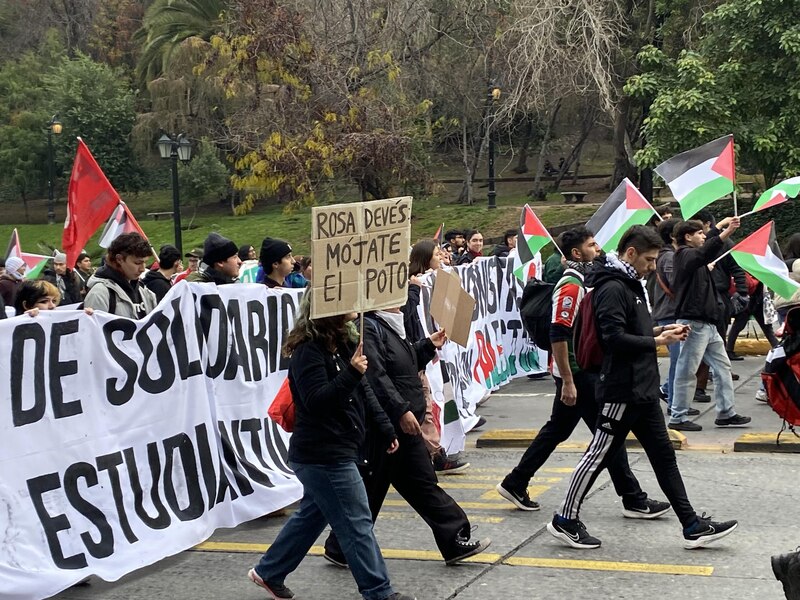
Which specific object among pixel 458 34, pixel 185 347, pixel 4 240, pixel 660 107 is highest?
pixel 458 34

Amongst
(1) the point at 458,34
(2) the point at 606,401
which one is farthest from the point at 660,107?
(2) the point at 606,401

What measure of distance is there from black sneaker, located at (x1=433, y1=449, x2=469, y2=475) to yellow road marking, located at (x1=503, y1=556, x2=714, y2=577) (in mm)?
2459

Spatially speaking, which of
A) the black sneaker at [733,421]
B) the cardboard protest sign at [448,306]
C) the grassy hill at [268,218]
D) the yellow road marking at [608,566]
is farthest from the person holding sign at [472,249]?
the grassy hill at [268,218]

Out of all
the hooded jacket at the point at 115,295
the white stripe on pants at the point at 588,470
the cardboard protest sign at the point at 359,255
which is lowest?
the white stripe on pants at the point at 588,470

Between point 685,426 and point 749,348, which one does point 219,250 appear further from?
point 749,348

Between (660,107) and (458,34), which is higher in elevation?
(458,34)

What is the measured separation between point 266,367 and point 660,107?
57.5ft

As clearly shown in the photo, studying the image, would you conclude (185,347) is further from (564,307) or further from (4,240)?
(4,240)

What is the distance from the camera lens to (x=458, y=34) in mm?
33406

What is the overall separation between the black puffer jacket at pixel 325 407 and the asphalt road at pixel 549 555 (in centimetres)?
97

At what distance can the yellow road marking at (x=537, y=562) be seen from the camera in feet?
18.5

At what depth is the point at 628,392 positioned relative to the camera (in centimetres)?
594

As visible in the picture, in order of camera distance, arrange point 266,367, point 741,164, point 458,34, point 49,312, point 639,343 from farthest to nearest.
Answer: point 458,34 → point 741,164 → point 266,367 → point 639,343 → point 49,312

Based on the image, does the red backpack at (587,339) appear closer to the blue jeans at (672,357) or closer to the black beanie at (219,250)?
the black beanie at (219,250)
